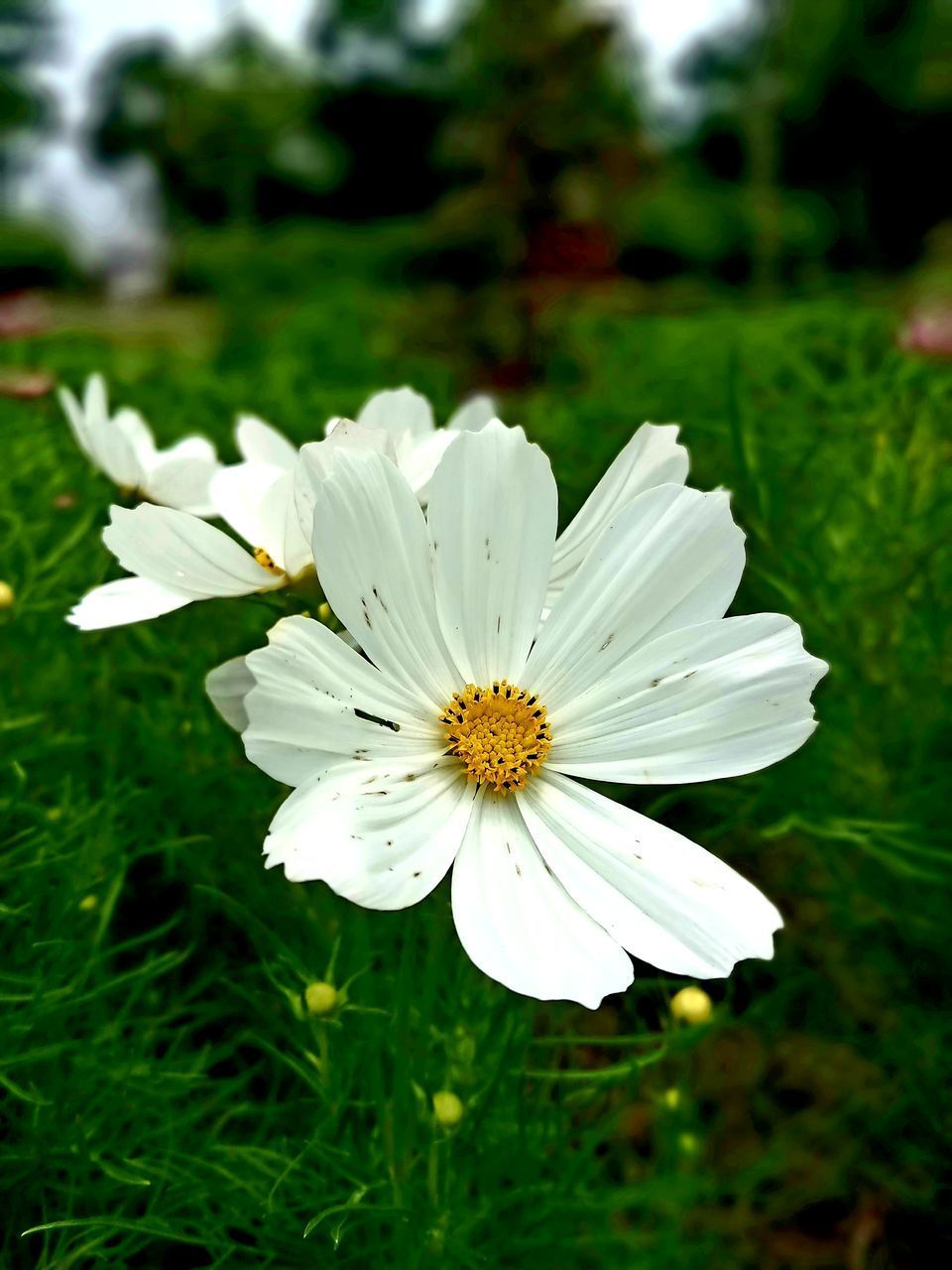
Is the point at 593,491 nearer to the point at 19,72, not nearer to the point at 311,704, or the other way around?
the point at 311,704

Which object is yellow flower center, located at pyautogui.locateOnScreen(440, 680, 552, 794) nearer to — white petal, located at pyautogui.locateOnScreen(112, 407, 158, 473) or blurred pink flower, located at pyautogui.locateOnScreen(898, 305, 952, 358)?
white petal, located at pyautogui.locateOnScreen(112, 407, 158, 473)

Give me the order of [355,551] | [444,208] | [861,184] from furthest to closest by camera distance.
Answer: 1. [861,184]
2. [444,208]
3. [355,551]

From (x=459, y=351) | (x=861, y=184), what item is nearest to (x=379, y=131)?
(x=861, y=184)

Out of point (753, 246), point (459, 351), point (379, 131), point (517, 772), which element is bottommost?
point (517, 772)

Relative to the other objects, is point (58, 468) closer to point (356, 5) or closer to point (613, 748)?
point (613, 748)

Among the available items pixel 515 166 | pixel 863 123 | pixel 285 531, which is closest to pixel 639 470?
pixel 285 531

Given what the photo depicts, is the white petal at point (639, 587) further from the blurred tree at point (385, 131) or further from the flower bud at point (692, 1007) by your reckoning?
the blurred tree at point (385, 131)

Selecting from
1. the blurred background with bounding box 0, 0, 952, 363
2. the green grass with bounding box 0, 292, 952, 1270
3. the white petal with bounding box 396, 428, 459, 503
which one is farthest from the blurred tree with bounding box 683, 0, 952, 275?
the white petal with bounding box 396, 428, 459, 503
